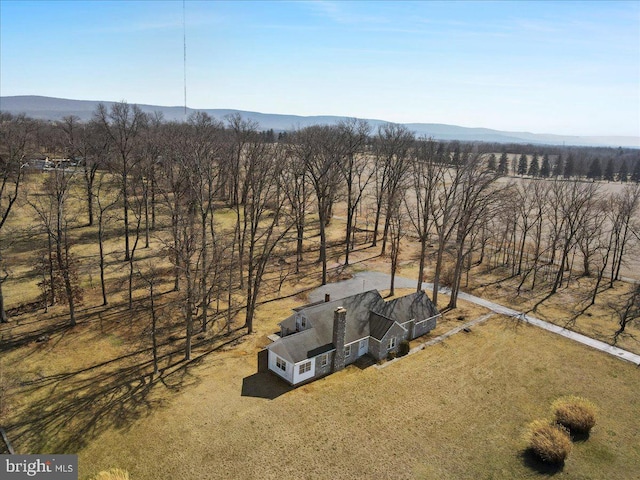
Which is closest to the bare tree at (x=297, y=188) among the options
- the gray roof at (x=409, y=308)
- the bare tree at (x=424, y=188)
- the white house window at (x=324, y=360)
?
the bare tree at (x=424, y=188)

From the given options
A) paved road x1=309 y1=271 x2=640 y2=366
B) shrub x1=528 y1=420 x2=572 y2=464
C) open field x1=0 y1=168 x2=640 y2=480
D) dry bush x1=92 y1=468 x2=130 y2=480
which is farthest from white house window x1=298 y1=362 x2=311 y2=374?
shrub x1=528 y1=420 x2=572 y2=464

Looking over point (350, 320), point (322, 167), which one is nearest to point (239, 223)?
point (322, 167)

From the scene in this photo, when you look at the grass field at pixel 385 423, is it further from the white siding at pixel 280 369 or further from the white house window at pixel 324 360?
the white house window at pixel 324 360

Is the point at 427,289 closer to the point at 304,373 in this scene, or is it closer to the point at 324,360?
the point at 324,360

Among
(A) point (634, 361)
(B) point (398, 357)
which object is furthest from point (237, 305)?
(A) point (634, 361)

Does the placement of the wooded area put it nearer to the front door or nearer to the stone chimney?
the stone chimney

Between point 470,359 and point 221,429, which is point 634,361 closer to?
point 470,359

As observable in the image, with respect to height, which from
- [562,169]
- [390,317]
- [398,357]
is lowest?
[398,357]
